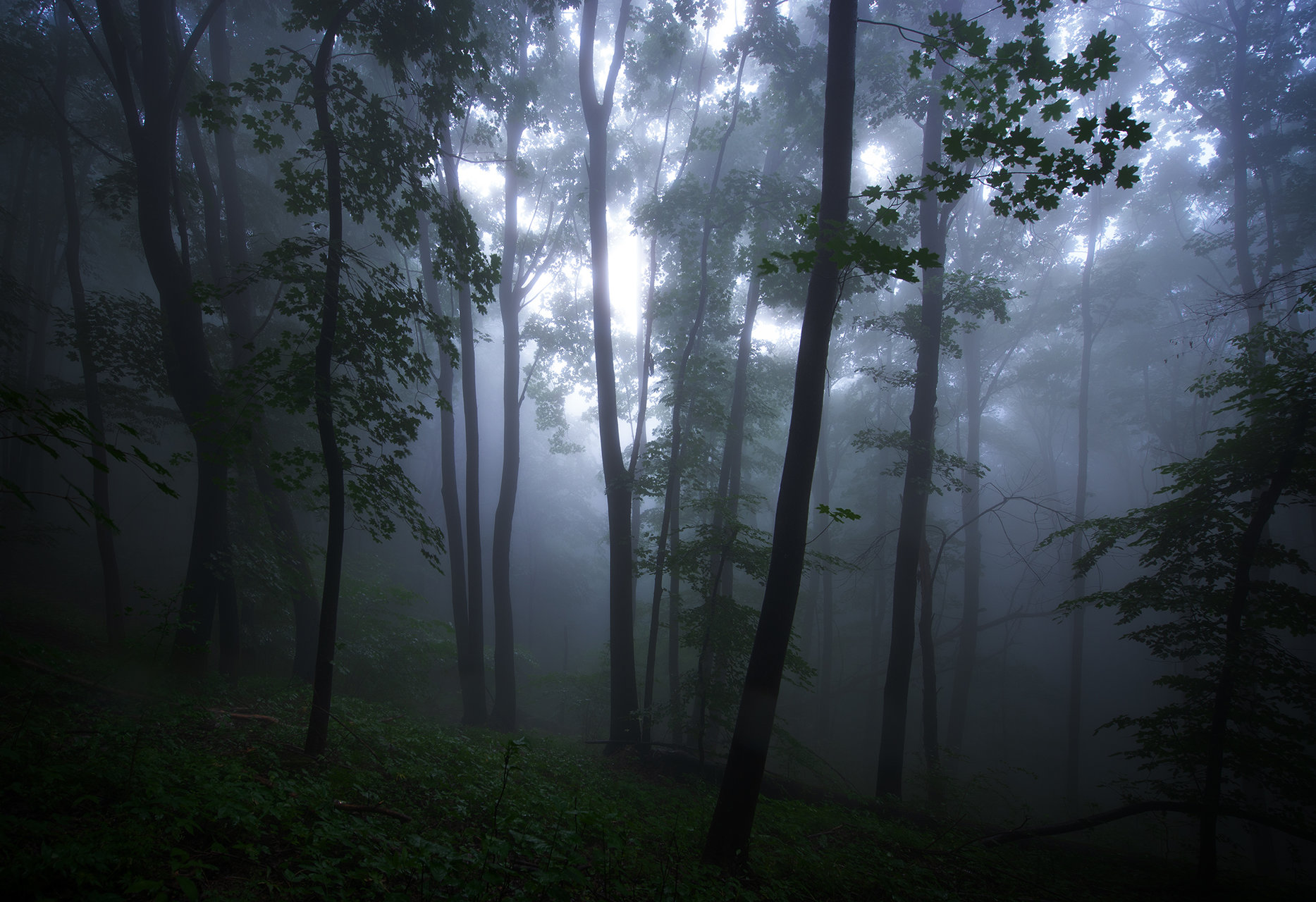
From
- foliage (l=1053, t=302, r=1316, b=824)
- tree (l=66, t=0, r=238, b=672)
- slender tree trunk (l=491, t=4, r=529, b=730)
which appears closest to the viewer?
foliage (l=1053, t=302, r=1316, b=824)

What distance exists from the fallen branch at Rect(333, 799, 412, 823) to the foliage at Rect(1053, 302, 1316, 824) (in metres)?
8.41

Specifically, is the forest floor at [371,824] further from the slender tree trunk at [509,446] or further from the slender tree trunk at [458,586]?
the slender tree trunk at [509,446]

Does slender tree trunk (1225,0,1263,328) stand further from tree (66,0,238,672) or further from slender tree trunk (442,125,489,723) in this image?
tree (66,0,238,672)

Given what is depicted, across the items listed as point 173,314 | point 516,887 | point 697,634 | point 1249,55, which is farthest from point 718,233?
point 1249,55

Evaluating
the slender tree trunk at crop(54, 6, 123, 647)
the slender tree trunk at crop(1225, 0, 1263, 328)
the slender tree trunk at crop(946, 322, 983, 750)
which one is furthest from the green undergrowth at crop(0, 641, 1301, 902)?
the slender tree trunk at crop(1225, 0, 1263, 328)

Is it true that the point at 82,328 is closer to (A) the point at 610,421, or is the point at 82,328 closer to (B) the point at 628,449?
(A) the point at 610,421

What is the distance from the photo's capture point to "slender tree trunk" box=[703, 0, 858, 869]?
4.58 metres

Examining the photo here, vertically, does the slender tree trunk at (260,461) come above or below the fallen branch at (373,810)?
above

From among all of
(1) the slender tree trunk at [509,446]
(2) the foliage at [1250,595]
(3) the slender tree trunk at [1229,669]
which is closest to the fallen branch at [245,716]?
(1) the slender tree trunk at [509,446]

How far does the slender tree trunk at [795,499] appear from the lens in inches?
180

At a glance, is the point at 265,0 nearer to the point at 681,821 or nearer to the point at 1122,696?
the point at 681,821

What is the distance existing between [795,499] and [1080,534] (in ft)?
65.4

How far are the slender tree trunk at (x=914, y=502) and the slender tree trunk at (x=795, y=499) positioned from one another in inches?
213

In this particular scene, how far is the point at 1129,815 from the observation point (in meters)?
6.92
